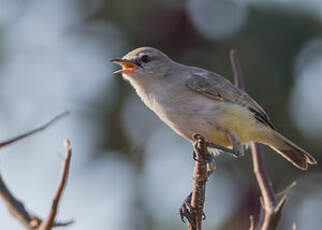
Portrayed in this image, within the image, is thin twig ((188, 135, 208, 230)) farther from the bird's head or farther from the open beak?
the open beak

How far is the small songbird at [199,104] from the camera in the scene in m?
5.45

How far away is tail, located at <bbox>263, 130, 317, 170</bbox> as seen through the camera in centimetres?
612

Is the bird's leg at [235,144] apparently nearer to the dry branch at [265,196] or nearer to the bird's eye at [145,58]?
the dry branch at [265,196]

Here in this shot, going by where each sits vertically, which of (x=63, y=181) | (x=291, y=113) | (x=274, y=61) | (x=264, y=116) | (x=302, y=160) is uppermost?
(x=63, y=181)

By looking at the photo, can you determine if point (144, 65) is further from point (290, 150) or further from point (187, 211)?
point (187, 211)

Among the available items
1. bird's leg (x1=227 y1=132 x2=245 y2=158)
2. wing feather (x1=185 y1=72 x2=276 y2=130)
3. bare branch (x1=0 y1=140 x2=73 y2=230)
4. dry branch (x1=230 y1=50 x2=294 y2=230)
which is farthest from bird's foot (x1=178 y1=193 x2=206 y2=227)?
wing feather (x1=185 y1=72 x2=276 y2=130)

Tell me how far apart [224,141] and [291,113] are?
5.28 metres

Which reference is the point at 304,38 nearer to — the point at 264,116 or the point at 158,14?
the point at 158,14

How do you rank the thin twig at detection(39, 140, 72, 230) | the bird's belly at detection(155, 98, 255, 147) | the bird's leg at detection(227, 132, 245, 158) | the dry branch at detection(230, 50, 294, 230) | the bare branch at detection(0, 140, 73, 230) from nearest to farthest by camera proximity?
the thin twig at detection(39, 140, 72, 230) → the bare branch at detection(0, 140, 73, 230) → the dry branch at detection(230, 50, 294, 230) → the bird's belly at detection(155, 98, 255, 147) → the bird's leg at detection(227, 132, 245, 158)

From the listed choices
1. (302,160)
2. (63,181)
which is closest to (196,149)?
(63,181)

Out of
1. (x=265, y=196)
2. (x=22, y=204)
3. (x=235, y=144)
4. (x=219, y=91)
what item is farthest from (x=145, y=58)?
(x=22, y=204)

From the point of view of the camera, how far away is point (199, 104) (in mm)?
5535

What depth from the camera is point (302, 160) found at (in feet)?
20.3

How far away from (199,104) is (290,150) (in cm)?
120
